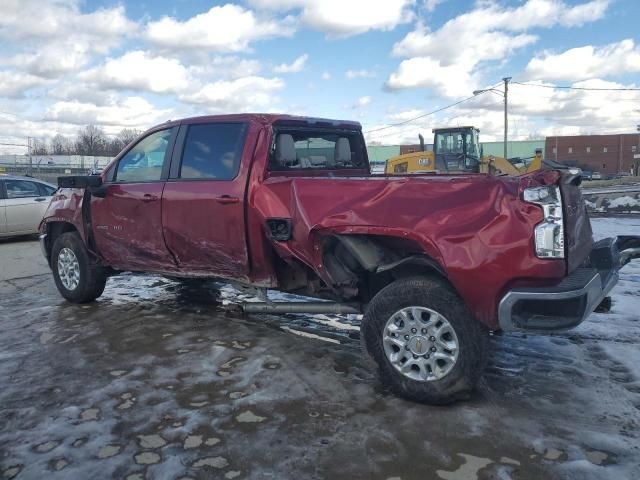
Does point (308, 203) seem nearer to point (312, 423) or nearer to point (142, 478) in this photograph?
point (312, 423)

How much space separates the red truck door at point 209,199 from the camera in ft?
16.1

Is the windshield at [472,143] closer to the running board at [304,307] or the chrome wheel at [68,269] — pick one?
the chrome wheel at [68,269]

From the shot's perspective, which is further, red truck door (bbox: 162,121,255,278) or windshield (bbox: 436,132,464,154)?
windshield (bbox: 436,132,464,154)

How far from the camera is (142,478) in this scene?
2.99 metres

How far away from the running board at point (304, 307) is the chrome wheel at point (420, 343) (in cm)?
66

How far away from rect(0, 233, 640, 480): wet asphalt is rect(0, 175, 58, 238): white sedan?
7602 millimetres

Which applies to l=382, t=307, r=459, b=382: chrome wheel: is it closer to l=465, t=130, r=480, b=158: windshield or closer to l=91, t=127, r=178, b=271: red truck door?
l=91, t=127, r=178, b=271: red truck door

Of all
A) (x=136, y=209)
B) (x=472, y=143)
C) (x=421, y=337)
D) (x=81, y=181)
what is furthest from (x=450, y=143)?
(x=421, y=337)

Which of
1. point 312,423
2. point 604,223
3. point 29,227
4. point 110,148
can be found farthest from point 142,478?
point 110,148

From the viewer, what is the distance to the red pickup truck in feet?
11.6

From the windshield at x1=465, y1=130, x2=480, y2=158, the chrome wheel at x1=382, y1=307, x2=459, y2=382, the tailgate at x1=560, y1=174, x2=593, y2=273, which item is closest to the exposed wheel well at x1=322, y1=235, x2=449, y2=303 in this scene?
the chrome wheel at x1=382, y1=307, x2=459, y2=382

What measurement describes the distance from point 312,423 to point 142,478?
106 centimetres

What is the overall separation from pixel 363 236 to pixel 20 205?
11.1 metres

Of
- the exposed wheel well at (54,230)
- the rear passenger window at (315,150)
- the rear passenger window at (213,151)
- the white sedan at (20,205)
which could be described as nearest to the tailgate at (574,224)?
the rear passenger window at (315,150)
